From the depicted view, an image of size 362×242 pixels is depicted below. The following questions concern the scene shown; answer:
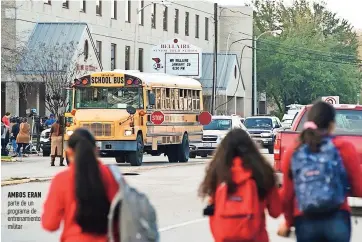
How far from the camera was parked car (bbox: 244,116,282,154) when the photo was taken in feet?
146

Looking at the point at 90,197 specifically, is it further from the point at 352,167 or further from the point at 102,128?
the point at 102,128

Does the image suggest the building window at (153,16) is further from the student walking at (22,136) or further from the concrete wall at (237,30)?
the student walking at (22,136)

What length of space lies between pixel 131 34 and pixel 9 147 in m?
23.4

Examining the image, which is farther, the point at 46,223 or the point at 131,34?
the point at 131,34

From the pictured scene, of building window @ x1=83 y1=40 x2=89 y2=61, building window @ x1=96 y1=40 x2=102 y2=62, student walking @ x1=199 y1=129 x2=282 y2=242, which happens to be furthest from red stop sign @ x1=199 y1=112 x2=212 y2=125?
student walking @ x1=199 y1=129 x2=282 y2=242

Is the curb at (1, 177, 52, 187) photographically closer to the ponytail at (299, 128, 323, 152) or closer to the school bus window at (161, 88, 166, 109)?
the school bus window at (161, 88, 166, 109)

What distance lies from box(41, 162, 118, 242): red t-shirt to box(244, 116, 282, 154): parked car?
3690 centimetres

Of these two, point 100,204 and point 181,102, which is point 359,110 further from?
point 181,102

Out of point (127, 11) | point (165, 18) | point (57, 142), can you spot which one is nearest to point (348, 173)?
point (57, 142)

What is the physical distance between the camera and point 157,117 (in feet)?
109

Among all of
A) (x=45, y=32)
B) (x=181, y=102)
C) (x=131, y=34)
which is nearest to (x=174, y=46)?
(x=131, y=34)

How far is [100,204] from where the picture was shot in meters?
6.90

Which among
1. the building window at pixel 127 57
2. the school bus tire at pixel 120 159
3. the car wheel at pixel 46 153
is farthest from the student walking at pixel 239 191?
the building window at pixel 127 57

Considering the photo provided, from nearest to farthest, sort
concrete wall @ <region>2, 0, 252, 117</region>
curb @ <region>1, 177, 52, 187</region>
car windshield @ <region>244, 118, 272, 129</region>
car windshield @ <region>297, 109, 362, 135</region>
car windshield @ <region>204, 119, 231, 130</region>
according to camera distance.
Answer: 1. car windshield @ <region>297, 109, 362, 135</region>
2. curb @ <region>1, 177, 52, 187</region>
3. car windshield @ <region>204, 119, 231, 130</region>
4. car windshield @ <region>244, 118, 272, 129</region>
5. concrete wall @ <region>2, 0, 252, 117</region>
